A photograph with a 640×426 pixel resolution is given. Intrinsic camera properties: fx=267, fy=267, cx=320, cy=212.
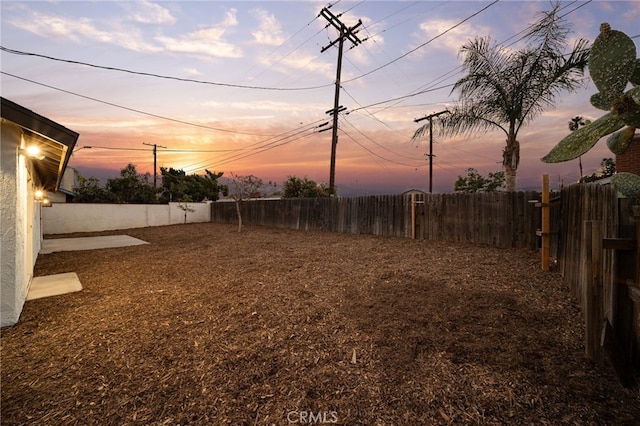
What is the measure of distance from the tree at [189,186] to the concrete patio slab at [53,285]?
24.4 meters

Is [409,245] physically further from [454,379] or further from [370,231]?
[454,379]

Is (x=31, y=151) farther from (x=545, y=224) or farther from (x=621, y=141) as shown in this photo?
(x=545, y=224)

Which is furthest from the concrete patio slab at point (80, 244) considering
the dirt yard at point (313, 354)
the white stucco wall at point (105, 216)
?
the dirt yard at point (313, 354)

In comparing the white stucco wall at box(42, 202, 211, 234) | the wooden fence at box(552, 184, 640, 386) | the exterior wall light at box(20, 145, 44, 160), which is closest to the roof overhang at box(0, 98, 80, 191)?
the exterior wall light at box(20, 145, 44, 160)

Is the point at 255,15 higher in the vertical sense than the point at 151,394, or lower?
higher

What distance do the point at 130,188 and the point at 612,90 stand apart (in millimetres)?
25746

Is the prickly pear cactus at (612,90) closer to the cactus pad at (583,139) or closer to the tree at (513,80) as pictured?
the cactus pad at (583,139)

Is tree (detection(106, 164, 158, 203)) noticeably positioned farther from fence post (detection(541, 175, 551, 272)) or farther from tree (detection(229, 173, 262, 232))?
fence post (detection(541, 175, 551, 272))

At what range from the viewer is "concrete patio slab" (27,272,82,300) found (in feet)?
13.7

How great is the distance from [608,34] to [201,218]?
73.3ft

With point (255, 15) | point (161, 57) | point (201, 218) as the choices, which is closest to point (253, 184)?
point (161, 57)

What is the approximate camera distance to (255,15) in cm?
768

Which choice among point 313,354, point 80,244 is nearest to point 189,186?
point 80,244

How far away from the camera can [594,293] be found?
2031 millimetres
